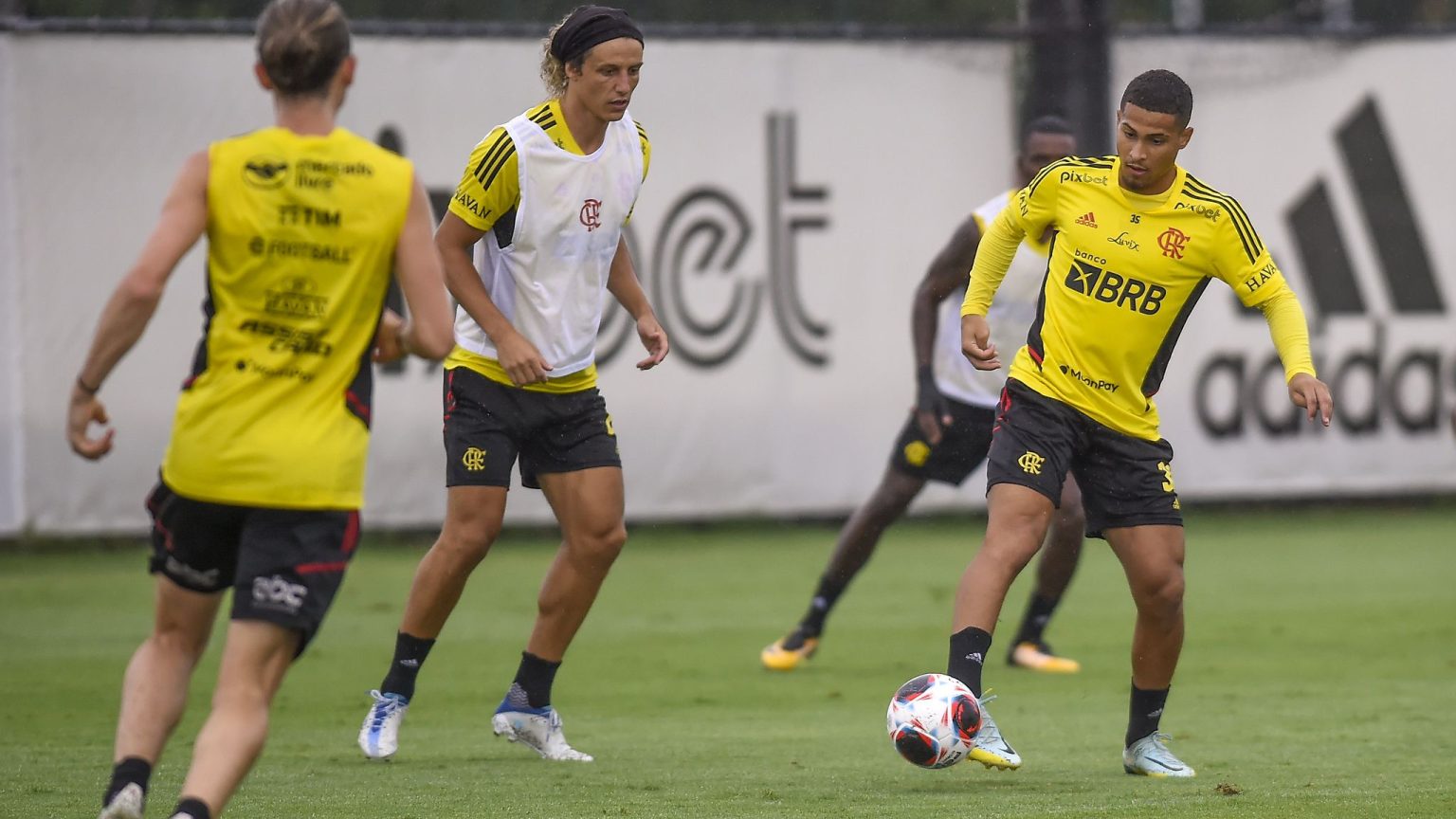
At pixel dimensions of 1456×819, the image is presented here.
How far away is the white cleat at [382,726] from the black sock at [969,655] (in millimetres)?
1792

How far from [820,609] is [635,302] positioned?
275 centimetres

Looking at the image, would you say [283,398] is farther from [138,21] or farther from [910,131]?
[910,131]

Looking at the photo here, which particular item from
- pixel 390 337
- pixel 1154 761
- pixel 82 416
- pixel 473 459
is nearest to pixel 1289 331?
pixel 1154 761

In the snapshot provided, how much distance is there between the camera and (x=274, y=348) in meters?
4.21

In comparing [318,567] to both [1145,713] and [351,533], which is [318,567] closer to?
[351,533]

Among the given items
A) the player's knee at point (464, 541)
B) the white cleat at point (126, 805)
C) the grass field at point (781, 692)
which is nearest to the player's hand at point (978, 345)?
the grass field at point (781, 692)

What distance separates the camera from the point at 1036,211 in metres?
6.03

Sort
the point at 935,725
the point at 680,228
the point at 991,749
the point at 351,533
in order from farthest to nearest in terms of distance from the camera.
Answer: the point at 680,228
the point at 991,749
the point at 935,725
the point at 351,533

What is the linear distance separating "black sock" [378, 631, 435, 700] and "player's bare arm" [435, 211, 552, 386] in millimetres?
931

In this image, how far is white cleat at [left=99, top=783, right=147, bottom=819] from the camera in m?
4.14

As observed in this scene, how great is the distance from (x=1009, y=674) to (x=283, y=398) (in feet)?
16.2

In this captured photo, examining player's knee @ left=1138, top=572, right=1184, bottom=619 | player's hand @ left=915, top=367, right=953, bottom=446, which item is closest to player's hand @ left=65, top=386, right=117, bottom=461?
player's knee @ left=1138, top=572, right=1184, bottom=619

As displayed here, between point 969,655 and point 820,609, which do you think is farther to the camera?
point 820,609

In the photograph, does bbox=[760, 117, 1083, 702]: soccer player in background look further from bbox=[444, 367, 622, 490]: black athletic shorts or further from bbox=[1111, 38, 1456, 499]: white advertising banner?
bbox=[1111, 38, 1456, 499]: white advertising banner
